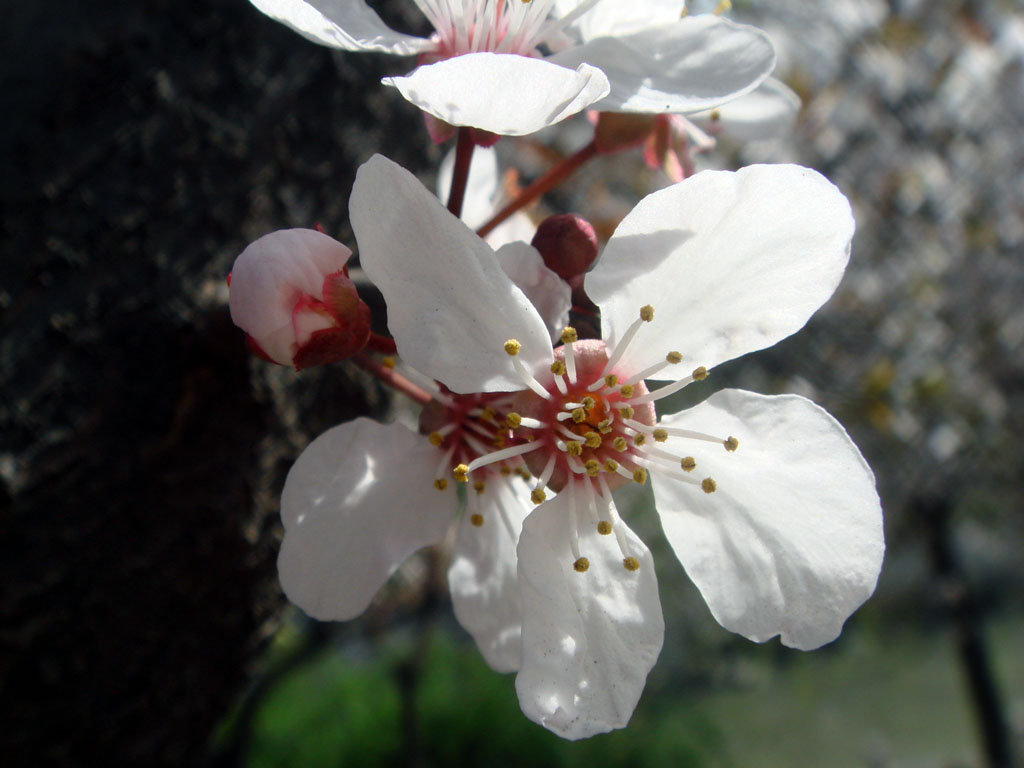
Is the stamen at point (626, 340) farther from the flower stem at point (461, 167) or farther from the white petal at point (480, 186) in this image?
the white petal at point (480, 186)

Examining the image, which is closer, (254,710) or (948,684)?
(254,710)

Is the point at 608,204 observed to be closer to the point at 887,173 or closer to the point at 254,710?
the point at 887,173

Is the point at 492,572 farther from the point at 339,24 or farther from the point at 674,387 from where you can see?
the point at 339,24

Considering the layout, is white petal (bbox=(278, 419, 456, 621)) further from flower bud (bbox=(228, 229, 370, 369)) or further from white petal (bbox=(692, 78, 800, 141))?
white petal (bbox=(692, 78, 800, 141))

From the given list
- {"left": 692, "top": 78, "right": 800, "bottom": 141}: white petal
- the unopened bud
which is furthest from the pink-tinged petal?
{"left": 692, "top": 78, "right": 800, "bottom": 141}: white petal

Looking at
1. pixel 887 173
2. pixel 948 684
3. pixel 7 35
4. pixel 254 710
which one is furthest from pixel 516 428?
pixel 948 684

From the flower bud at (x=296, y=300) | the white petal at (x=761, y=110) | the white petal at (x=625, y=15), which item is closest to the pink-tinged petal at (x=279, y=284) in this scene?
the flower bud at (x=296, y=300)
